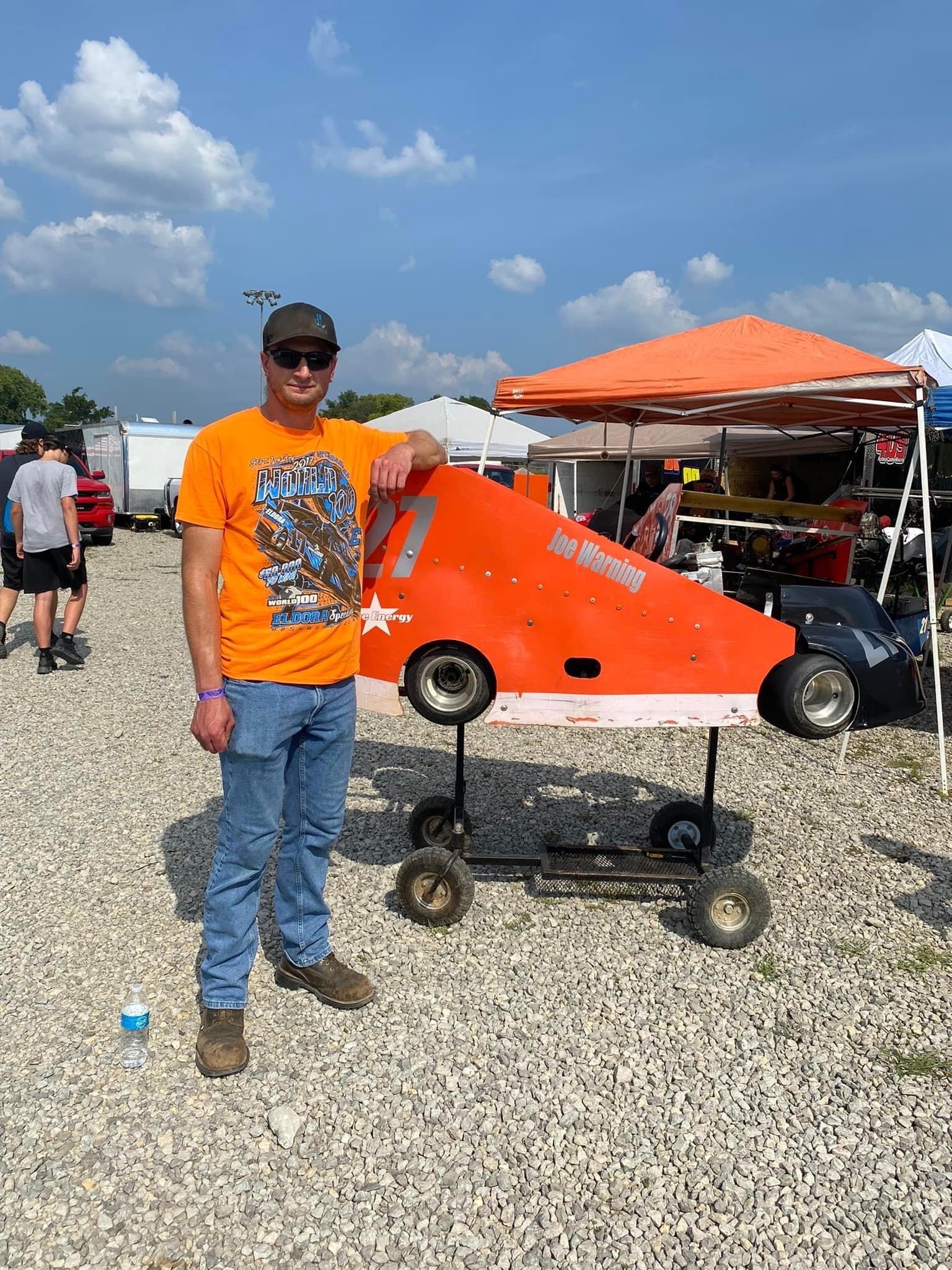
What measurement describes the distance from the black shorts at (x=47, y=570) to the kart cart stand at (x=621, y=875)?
540cm

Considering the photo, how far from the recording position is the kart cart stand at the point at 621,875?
11.3ft

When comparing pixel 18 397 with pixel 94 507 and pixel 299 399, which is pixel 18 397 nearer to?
pixel 94 507

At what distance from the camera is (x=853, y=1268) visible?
2080mm

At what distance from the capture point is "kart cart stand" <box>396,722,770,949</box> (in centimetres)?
344

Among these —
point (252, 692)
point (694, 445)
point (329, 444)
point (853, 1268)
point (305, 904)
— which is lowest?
point (853, 1268)

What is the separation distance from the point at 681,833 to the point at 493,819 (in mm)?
1044

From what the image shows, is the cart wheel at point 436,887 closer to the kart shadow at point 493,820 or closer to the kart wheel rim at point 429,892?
the kart wheel rim at point 429,892

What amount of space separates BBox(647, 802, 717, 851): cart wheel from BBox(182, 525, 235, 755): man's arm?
2.55m

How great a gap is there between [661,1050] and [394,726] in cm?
386

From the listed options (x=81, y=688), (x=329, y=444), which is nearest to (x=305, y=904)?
(x=329, y=444)

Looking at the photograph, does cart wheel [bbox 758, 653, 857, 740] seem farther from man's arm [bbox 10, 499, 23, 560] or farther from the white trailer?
the white trailer

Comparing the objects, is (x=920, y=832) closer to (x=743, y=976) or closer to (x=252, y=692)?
(x=743, y=976)

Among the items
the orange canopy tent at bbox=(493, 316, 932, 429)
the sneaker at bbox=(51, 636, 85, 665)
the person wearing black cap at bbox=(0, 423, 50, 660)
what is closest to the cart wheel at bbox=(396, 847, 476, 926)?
the orange canopy tent at bbox=(493, 316, 932, 429)

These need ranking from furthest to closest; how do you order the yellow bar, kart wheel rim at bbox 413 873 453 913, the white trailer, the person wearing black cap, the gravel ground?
the white trailer
the person wearing black cap
the yellow bar
kart wheel rim at bbox 413 873 453 913
the gravel ground
